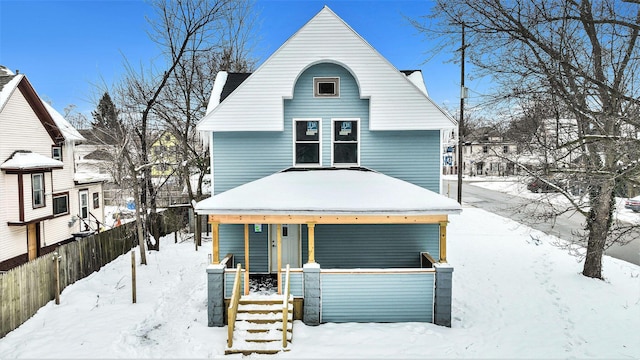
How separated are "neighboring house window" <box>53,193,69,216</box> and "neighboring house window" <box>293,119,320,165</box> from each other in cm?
1513

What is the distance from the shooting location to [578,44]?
759 centimetres

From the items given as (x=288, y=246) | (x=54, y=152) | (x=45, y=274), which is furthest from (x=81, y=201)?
(x=288, y=246)

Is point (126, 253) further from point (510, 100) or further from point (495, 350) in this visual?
point (510, 100)

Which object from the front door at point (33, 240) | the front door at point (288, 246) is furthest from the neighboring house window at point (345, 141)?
the front door at point (33, 240)

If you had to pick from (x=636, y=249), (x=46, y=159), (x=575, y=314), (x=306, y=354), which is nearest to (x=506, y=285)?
(x=575, y=314)

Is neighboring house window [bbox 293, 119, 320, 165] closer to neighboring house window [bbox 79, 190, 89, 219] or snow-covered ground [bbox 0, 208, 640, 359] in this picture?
snow-covered ground [bbox 0, 208, 640, 359]

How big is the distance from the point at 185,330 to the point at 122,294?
153 inches

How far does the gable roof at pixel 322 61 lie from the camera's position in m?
10.9

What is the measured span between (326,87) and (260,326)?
23.0 ft

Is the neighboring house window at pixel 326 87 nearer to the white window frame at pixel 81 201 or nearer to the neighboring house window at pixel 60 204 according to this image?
the neighboring house window at pixel 60 204

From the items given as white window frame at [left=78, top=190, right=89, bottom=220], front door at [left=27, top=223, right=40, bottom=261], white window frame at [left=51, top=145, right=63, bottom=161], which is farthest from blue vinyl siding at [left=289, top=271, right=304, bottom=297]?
white window frame at [left=78, top=190, right=89, bottom=220]

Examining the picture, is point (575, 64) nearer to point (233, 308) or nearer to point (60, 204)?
point (233, 308)

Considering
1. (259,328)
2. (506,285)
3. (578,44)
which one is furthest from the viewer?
(506,285)

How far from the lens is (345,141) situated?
11469 mm
